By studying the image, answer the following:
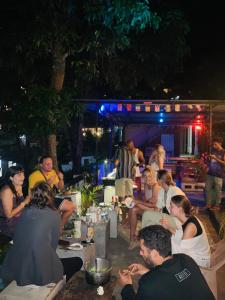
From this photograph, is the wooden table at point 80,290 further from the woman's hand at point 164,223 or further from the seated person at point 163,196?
the seated person at point 163,196

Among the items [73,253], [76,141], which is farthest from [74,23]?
[76,141]

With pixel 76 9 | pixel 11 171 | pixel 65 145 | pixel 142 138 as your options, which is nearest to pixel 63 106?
pixel 76 9

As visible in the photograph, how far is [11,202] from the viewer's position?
4703 mm

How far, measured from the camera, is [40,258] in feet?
10.6

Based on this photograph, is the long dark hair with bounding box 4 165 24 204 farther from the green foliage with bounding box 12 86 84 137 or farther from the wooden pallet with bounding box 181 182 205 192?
the wooden pallet with bounding box 181 182 205 192

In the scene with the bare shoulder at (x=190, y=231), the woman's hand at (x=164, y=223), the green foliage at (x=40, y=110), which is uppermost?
the green foliage at (x=40, y=110)

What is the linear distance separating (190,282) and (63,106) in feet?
18.0

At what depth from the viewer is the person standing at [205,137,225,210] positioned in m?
8.28

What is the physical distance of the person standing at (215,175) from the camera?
8281 mm

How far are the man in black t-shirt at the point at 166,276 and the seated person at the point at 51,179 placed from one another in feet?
8.78

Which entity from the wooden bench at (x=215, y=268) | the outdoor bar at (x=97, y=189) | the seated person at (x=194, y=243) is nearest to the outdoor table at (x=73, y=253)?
the outdoor bar at (x=97, y=189)

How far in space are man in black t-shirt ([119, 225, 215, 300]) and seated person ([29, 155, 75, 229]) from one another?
2675mm

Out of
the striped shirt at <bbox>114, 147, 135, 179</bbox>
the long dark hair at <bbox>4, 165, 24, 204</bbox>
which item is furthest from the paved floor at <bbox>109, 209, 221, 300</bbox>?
the striped shirt at <bbox>114, 147, 135, 179</bbox>

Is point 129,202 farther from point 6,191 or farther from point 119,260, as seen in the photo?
point 6,191
